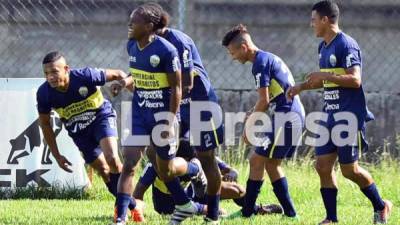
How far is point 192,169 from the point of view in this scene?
8281 millimetres

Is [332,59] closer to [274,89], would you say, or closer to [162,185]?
[274,89]

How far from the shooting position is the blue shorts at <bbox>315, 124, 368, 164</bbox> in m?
8.02

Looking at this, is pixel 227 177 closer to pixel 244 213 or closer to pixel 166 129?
pixel 244 213

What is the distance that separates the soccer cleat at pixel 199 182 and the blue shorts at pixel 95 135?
0.84m

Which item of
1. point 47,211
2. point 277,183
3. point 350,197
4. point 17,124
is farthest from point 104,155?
point 350,197

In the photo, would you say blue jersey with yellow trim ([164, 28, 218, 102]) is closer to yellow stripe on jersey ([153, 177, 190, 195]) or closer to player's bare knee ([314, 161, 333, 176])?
yellow stripe on jersey ([153, 177, 190, 195])

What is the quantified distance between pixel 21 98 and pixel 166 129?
11.4ft

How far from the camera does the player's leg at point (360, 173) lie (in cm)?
803

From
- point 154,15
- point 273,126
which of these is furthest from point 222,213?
point 154,15

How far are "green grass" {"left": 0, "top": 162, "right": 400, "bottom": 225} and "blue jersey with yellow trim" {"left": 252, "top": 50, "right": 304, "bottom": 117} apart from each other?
1.01m

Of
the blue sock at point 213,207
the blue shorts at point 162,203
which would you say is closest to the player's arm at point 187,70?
the blue sock at point 213,207

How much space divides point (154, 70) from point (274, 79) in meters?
1.31

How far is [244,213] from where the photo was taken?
877cm

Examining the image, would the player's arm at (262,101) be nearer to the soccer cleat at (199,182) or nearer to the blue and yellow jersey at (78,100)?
the soccer cleat at (199,182)
